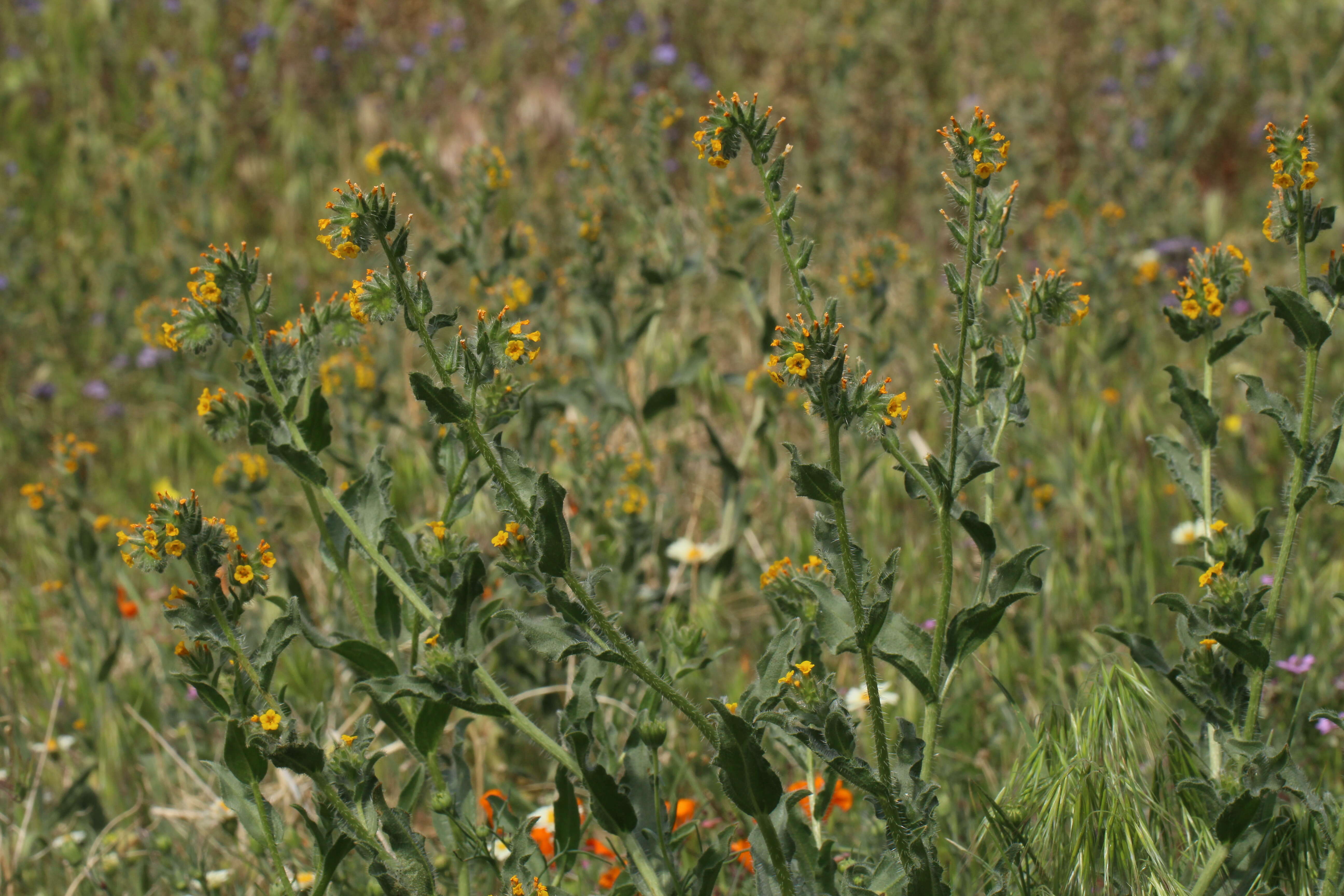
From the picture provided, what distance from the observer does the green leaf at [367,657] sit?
1.82m

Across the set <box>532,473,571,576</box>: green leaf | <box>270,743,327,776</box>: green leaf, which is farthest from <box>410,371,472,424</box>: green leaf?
<box>270,743,327,776</box>: green leaf

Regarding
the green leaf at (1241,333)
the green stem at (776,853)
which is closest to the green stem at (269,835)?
the green stem at (776,853)

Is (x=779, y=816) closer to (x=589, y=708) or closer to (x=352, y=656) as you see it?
(x=589, y=708)

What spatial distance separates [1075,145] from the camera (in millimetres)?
6066

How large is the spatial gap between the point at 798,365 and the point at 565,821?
0.89m

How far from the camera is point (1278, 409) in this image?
179 centimetres

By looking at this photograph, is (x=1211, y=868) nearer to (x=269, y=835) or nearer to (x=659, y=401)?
(x=269, y=835)

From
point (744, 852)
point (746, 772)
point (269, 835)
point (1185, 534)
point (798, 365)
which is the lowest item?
point (1185, 534)

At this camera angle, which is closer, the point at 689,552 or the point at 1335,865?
the point at 1335,865

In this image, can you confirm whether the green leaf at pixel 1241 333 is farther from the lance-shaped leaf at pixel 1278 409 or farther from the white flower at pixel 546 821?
the white flower at pixel 546 821

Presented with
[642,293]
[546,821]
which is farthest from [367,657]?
[642,293]

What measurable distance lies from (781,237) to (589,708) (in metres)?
0.76

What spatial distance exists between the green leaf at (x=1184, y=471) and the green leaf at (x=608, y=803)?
1038 mm

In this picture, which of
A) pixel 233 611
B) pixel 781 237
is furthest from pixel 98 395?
pixel 781 237
